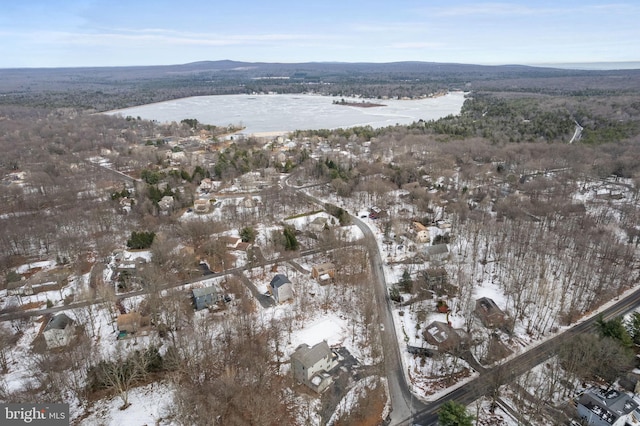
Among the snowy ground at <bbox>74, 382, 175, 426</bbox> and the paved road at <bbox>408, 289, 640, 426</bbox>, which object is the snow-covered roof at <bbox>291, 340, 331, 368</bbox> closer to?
the paved road at <bbox>408, 289, 640, 426</bbox>

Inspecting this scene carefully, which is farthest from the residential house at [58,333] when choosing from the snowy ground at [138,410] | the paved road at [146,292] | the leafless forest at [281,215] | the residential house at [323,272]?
the residential house at [323,272]

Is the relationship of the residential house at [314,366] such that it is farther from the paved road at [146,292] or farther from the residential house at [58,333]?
the residential house at [58,333]

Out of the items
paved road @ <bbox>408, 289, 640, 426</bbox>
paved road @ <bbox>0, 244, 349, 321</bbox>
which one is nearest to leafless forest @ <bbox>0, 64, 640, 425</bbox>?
paved road @ <bbox>0, 244, 349, 321</bbox>

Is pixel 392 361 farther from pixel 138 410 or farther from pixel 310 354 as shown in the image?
pixel 138 410

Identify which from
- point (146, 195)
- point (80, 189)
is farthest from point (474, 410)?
point (80, 189)

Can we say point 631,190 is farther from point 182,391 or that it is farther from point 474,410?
point 182,391

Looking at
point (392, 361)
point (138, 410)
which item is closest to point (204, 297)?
point (138, 410)

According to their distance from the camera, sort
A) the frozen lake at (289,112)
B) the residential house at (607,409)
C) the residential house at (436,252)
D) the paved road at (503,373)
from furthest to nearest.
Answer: the frozen lake at (289,112) → the residential house at (436,252) → the paved road at (503,373) → the residential house at (607,409)
